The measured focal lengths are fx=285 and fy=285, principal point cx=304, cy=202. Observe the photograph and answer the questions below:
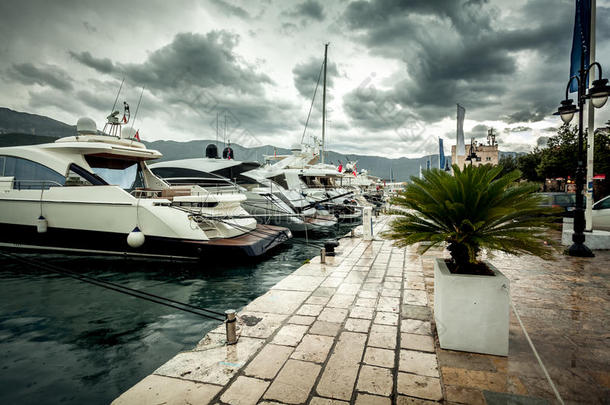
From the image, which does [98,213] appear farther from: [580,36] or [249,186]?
[580,36]

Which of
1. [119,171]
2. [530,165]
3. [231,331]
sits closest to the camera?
[231,331]

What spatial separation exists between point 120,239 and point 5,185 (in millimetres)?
4588

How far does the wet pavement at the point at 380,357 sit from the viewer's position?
240cm

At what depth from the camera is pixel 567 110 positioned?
6934 millimetres

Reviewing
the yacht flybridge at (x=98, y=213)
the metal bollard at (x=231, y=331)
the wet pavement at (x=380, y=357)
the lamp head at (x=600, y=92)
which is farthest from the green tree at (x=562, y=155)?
the metal bollard at (x=231, y=331)

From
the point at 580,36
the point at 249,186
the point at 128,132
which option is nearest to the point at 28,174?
the point at 128,132

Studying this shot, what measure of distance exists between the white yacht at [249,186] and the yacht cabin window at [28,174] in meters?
3.96

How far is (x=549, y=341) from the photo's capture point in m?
3.14

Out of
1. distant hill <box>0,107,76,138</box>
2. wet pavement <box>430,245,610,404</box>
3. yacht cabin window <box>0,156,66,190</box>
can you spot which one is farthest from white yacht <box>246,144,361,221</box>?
distant hill <box>0,107,76,138</box>

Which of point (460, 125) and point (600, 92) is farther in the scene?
point (460, 125)

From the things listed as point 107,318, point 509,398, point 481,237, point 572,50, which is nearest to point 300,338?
point 509,398

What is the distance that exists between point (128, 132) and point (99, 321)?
768 centimetres

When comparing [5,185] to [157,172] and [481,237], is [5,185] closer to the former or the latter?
[157,172]

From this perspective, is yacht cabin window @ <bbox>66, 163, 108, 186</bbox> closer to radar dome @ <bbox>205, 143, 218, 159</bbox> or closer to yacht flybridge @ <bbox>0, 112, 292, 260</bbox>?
yacht flybridge @ <bbox>0, 112, 292, 260</bbox>
